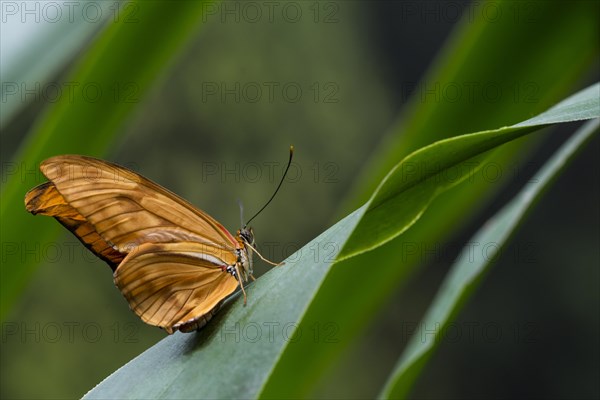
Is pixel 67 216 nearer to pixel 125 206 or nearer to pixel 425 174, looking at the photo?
pixel 125 206

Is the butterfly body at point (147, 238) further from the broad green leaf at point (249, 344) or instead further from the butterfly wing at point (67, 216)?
the broad green leaf at point (249, 344)

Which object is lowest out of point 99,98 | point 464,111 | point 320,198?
point 320,198

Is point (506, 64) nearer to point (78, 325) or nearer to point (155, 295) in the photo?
point (155, 295)

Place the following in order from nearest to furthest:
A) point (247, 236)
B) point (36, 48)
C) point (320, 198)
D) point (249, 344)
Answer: point (249, 344) → point (36, 48) → point (247, 236) → point (320, 198)

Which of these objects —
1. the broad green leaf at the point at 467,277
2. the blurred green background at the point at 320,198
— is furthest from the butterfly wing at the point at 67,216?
the blurred green background at the point at 320,198

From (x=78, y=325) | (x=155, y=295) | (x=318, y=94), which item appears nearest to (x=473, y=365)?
(x=318, y=94)

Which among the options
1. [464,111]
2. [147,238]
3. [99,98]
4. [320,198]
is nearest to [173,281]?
[147,238]
